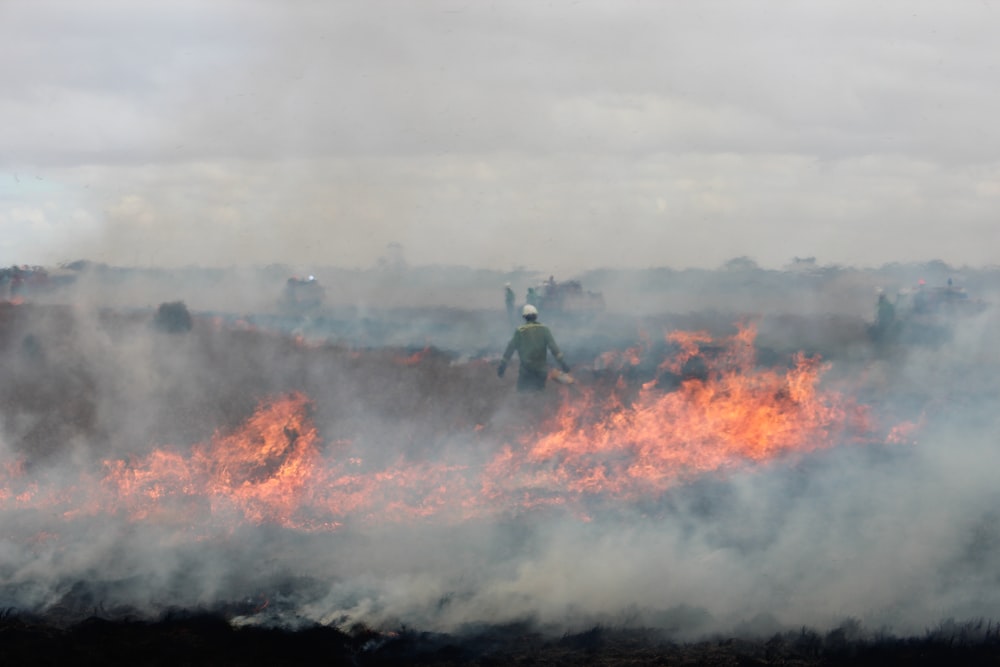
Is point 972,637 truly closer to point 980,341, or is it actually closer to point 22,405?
point 980,341

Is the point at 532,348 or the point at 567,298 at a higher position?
the point at 567,298

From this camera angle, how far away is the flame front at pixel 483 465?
1566 centimetres

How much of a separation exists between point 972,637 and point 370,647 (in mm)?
7277

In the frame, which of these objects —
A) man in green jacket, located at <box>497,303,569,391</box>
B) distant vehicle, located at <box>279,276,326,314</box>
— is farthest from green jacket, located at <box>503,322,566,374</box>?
distant vehicle, located at <box>279,276,326,314</box>

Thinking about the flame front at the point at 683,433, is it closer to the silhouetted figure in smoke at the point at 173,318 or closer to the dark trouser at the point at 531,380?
the dark trouser at the point at 531,380

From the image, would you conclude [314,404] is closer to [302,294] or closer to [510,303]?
[510,303]

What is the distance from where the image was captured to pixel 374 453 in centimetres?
1767

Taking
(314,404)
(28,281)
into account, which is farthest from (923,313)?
(28,281)

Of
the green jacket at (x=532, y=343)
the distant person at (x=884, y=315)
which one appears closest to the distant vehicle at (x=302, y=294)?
the green jacket at (x=532, y=343)

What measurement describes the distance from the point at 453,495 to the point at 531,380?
7.65ft

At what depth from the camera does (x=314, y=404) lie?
20.0m

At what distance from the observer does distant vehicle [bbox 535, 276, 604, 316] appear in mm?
31891

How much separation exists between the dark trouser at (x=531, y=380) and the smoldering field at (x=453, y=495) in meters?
1.49

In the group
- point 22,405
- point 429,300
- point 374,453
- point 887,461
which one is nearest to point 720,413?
point 887,461
